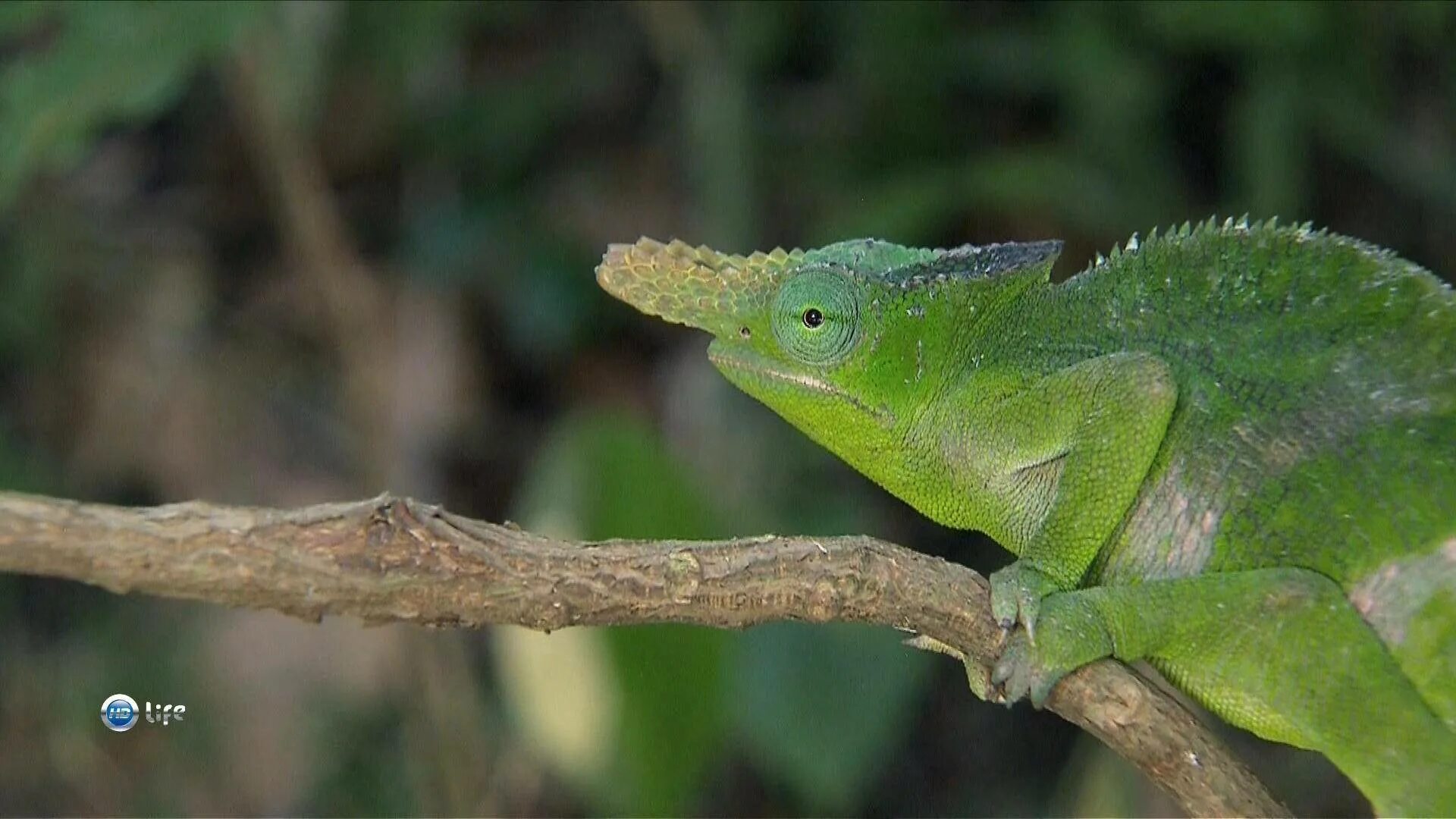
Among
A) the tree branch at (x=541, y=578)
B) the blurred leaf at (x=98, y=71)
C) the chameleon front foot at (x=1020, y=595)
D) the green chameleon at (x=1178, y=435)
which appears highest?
the blurred leaf at (x=98, y=71)

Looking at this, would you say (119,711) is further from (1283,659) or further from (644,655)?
(1283,659)

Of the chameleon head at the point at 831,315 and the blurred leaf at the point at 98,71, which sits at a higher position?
the blurred leaf at the point at 98,71

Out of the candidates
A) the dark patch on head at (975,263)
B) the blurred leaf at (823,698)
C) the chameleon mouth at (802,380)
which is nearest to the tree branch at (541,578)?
the chameleon mouth at (802,380)

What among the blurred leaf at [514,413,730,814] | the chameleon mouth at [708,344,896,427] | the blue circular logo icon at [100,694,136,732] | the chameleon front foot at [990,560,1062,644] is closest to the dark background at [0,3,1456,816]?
the blurred leaf at [514,413,730,814]

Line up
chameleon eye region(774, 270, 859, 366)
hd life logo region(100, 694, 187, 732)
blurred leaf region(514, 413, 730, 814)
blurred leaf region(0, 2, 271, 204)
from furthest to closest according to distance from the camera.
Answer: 1. hd life logo region(100, 694, 187, 732)
2. blurred leaf region(514, 413, 730, 814)
3. blurred leaf region(0, 2, 271, 204)
4. chameleon eye region(774, 270, 859, 366)

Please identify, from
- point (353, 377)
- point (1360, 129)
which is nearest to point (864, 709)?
point (353, 377)

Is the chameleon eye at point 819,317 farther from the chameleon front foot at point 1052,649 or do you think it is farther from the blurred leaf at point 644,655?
the blurred leaf at point 644,655

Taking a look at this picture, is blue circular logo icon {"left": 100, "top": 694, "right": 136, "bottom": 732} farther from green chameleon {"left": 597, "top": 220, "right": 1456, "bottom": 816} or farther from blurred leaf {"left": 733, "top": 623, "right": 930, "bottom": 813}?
green chameleon {"left": 597, "top": 220, "right": 1456, "bottom": 816}

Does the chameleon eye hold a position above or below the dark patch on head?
below
